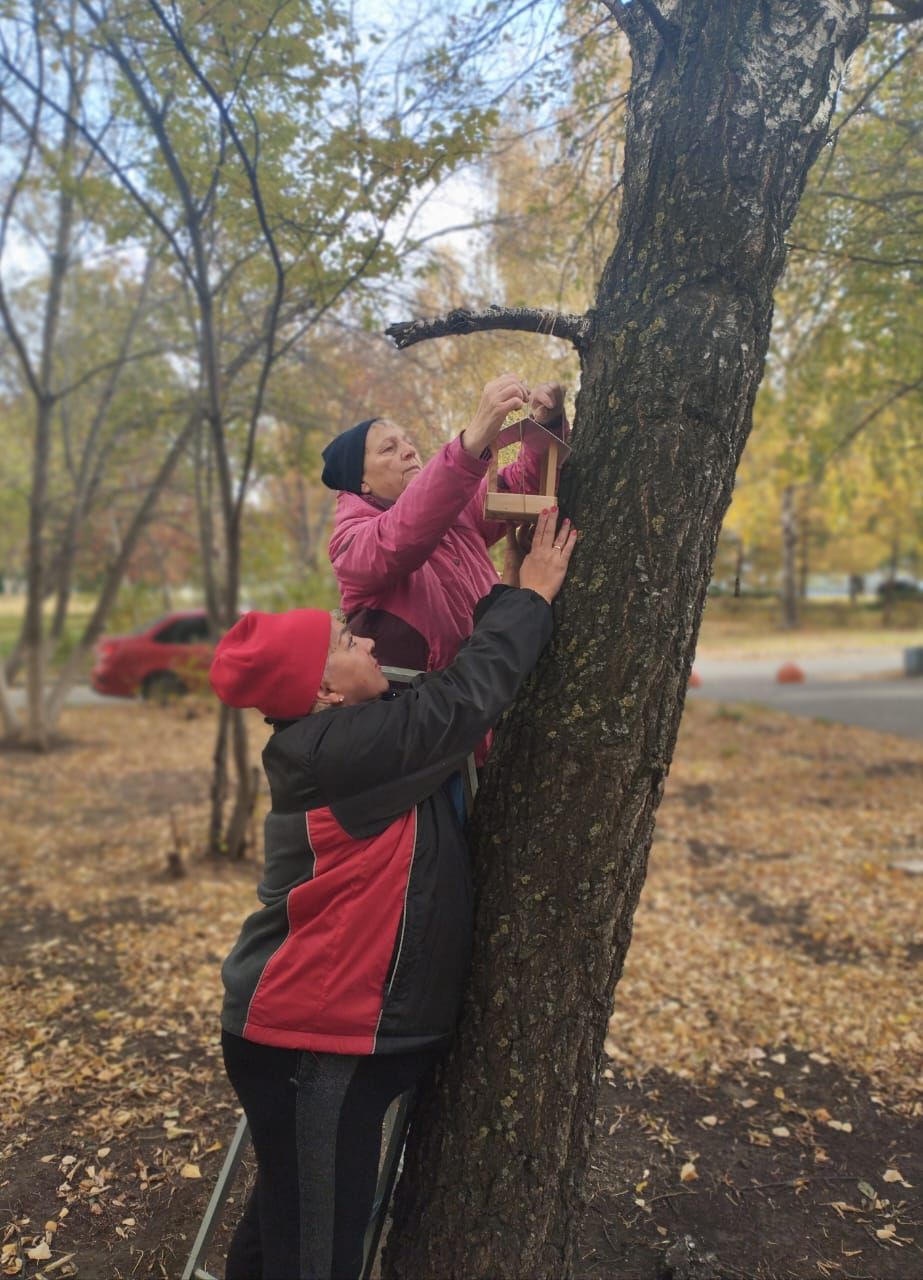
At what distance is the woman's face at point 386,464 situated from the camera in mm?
2201

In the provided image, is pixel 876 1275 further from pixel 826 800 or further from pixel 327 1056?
pixel 826 800

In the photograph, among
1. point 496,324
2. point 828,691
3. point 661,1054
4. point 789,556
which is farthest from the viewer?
point 789,556

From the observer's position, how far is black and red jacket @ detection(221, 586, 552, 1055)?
182 centimetres

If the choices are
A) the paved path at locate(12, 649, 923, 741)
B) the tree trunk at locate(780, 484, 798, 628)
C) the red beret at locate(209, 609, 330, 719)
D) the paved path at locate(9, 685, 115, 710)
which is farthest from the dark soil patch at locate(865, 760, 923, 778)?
the tree trunk at locate(780, 484, 798, 628)

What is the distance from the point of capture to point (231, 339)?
6457mm

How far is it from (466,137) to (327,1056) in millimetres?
3446

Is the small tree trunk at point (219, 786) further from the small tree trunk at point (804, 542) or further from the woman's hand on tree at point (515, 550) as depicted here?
the small tree trunk at point (804, 542)

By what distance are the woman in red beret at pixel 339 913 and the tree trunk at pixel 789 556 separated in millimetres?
26715

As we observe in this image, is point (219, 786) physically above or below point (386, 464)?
below

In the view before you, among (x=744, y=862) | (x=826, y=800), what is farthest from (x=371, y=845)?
(x=826, y=800)

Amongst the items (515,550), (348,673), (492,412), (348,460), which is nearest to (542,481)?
(515,550)

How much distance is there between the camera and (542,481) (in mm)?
2088

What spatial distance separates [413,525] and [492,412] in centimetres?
26

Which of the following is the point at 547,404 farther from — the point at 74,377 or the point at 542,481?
the point at 74,377
